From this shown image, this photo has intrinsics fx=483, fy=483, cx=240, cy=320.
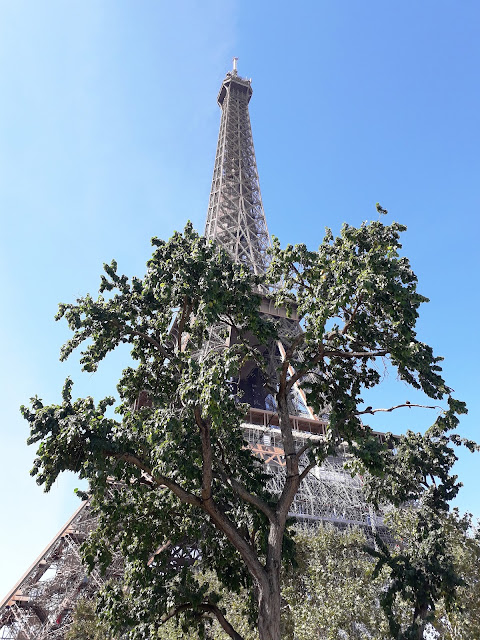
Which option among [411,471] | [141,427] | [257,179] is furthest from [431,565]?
[257,179]

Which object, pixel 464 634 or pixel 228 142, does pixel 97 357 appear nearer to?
pixel 464 634

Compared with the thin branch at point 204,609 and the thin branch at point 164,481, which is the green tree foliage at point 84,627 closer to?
the thin branch at point 204,609

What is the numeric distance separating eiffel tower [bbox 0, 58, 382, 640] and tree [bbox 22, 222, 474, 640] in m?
4.02

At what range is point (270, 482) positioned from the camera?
108ft

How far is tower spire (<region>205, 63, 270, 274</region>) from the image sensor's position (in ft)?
170

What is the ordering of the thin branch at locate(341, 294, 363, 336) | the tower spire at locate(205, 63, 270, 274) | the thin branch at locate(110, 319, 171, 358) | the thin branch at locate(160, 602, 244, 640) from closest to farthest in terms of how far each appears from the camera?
the thin branch at locate(160, 602, 244, 640) < the thin branch at locate(341, 294, 363, 336) < the thin branch at locate(110, 319, 171, 358) < the tower spire at locate(205, 63, 270, 274)

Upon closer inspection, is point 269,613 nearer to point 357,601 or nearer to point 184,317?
point 184,317

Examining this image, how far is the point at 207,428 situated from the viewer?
9.08 meters

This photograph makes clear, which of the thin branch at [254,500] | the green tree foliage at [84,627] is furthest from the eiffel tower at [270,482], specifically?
the thin branch at [254,500]

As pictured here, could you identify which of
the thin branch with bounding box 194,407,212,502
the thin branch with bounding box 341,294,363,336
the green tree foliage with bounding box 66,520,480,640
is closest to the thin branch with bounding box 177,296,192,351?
the thin branch with bounding box 194,407,212,502

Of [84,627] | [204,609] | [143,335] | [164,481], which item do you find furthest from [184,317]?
[84,627]

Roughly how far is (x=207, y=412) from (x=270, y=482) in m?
27.0

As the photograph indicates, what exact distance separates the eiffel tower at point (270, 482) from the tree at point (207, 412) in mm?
4017

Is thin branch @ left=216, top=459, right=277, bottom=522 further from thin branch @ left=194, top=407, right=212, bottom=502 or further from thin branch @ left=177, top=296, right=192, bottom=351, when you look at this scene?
thin branch @ left=177, top=296, right=192, bottom=351
